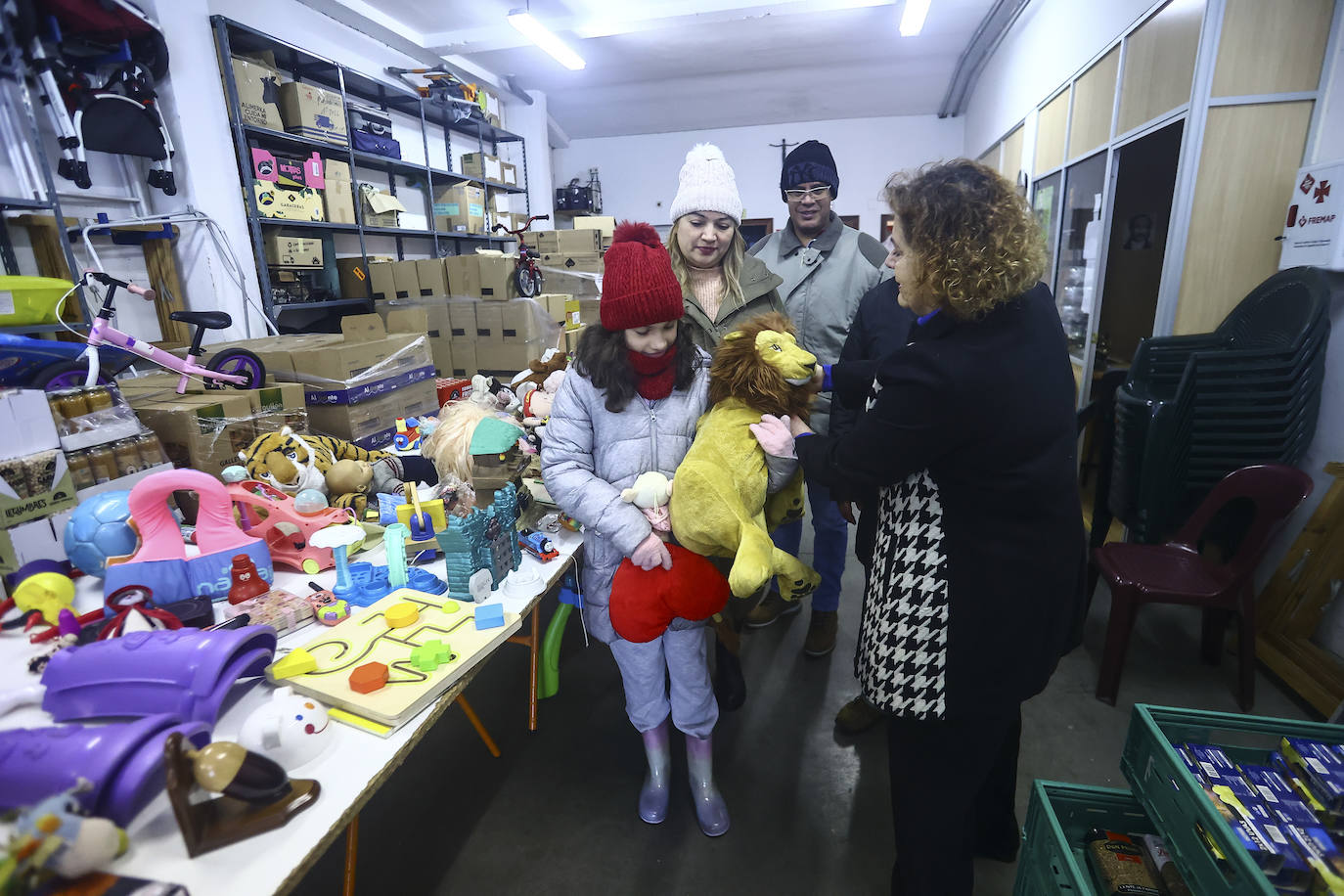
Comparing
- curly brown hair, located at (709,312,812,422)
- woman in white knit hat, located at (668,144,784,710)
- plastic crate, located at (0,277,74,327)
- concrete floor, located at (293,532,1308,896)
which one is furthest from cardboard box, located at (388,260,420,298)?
curly brown hair, located at (709,312,812,422)

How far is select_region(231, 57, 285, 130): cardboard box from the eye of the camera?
343 cm

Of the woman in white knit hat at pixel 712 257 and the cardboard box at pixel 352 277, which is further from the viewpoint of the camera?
the cardboard box at pixel 352 277

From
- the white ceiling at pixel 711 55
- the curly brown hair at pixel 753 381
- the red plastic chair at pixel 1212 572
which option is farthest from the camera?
the white ceiling at pixel 711 55

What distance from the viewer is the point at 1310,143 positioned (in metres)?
2.15

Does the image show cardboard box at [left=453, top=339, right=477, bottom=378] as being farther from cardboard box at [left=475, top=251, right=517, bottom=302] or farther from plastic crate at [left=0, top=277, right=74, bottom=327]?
plastic crate at [left=0, top=277, right=74, bottom=327]

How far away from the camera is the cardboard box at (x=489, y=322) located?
3.58 m

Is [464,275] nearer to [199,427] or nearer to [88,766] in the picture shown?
[199,427]

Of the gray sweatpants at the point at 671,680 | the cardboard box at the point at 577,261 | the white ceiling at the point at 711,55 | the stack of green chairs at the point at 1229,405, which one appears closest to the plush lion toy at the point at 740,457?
the gray sweatpants at the point at 671,680

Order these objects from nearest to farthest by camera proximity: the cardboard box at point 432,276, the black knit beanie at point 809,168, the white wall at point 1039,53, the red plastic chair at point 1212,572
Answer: the red plastic chair at point 1212,572, the black knit beanie at point 809,168, the white wall at point 1039,53, the cardboard box at point 432,276

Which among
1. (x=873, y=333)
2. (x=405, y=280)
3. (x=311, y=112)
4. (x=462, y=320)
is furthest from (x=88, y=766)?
(x=311, y=112)

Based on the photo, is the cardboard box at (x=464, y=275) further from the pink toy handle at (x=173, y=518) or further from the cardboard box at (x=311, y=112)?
the pink toy handle at (x=173, y=518)

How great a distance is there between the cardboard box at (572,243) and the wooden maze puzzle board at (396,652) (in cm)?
428

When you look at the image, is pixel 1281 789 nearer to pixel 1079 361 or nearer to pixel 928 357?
pixel 928 357

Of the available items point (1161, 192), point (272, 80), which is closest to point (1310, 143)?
point (1161, 192)
